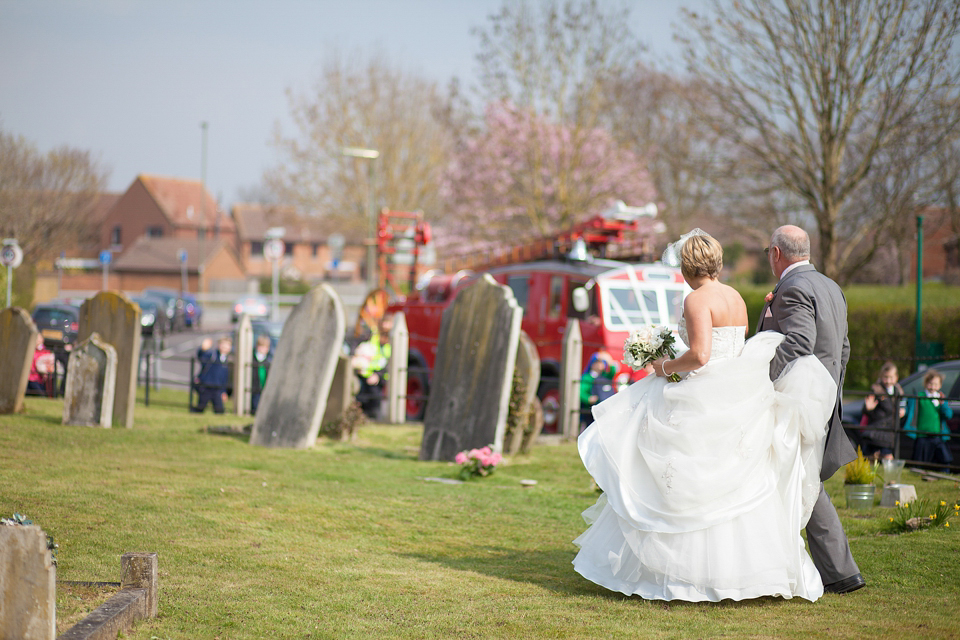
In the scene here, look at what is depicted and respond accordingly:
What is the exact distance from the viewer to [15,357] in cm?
1037

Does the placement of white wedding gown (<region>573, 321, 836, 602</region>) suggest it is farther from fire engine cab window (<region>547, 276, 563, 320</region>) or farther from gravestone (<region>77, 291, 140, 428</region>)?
fire engine cab window (<region>547, 276, 563, 320</region>)

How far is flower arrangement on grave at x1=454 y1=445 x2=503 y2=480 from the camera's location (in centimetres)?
823

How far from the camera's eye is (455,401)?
30.2 ft

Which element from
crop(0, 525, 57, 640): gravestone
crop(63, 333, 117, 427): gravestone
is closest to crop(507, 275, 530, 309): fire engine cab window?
crop(63, 333, 117, 427): gravestone

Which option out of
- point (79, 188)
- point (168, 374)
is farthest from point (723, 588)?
point (79, 188)

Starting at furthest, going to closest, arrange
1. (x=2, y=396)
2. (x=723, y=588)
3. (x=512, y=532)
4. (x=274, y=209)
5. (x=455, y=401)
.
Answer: (x=274, y=209) < (x=2, y=396) < (x=455, y=401) < (x=512, y=532) < (x=723, y=588)

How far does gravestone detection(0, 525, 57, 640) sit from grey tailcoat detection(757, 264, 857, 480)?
338cm

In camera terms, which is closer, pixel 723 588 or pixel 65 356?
pixel 723 588

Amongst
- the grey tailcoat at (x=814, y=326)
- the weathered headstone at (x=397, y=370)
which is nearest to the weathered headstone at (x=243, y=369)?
the weathered headstone at (x=397, y=370)

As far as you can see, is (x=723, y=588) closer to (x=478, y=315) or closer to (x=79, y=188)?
(x=478, y=315)

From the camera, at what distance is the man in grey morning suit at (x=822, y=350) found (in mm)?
4359

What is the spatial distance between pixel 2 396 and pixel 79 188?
30561 millimetres

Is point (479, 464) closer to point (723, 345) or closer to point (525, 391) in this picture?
point (525, 391)

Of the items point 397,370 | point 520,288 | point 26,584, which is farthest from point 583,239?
point 26,584
